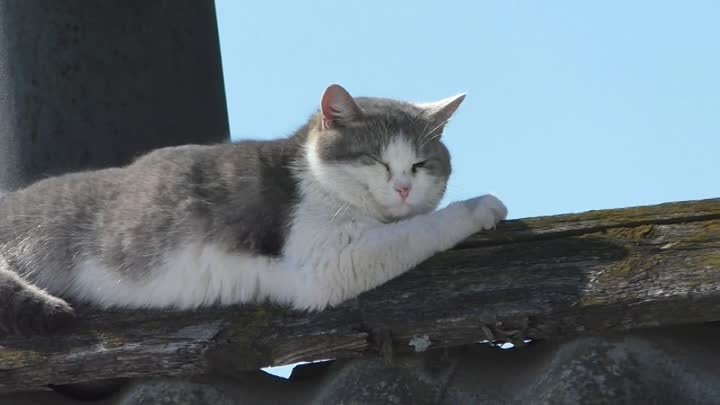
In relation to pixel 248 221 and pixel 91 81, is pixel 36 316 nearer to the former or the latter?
pixel 248 221

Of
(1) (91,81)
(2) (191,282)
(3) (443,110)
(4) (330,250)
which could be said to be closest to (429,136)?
(3) (443,110)

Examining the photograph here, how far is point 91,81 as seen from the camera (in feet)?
13.4

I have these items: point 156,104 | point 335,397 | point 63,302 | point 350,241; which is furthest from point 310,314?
point 156,104

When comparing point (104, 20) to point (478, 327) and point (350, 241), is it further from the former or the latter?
point (478, 327)

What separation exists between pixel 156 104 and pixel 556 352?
211 cm

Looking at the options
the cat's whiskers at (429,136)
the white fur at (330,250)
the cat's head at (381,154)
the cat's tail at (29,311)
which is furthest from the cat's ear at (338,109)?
the cat's tail at (29,311)

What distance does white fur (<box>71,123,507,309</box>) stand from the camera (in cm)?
320

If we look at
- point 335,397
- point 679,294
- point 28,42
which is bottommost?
point 335,397

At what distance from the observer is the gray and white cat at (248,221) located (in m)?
3.28

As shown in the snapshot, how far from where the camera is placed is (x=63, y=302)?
3408 millimetres

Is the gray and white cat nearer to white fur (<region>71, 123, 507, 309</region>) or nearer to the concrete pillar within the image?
white fur (<region>71, 123, 507, 309</region>)

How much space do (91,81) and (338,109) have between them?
92 cm

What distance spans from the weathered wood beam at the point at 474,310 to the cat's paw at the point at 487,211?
0.06 meters

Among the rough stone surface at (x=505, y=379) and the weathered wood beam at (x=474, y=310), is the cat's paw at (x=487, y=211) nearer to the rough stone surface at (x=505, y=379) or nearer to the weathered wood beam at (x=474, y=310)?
Answer: the weathered wood beam at (x=474, y=310)
